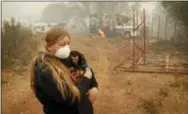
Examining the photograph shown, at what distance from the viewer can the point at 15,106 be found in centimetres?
214

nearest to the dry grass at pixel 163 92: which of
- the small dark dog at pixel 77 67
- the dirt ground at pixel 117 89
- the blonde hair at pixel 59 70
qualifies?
the dirt ground at pixel 117 89

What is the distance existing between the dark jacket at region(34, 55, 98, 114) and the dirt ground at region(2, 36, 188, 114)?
91 centimetres

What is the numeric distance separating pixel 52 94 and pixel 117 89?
1.09 metres

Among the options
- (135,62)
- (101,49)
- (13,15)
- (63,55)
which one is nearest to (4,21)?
(13,15)

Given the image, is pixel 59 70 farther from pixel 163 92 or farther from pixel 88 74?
pixel 163 92

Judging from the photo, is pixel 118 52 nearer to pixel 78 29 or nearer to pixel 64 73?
pixel 78 29

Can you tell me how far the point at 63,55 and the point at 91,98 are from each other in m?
0.21

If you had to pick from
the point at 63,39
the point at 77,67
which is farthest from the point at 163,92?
the point at 63,39

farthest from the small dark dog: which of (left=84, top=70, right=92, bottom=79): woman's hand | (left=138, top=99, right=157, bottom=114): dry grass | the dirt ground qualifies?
(left=138, top=99, right=157, bottom=114): dry grass

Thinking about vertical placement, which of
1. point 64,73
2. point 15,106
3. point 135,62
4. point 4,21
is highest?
point 4,21

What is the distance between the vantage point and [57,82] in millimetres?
1044

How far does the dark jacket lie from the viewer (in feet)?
3.42

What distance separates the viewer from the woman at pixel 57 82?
1044 millimetres

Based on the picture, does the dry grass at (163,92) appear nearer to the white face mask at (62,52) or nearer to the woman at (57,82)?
the woman at (57,82)
